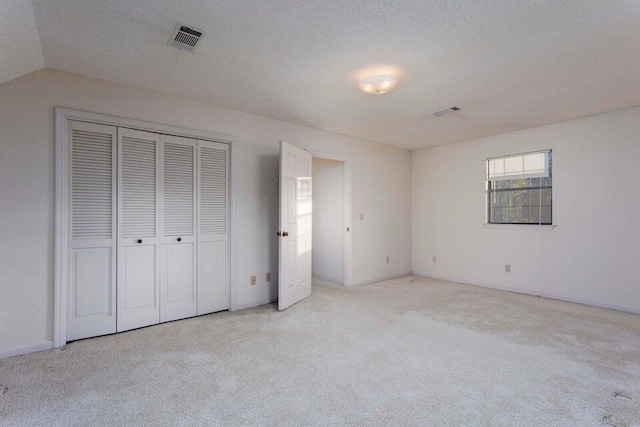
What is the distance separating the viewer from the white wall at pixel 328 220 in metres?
5.12

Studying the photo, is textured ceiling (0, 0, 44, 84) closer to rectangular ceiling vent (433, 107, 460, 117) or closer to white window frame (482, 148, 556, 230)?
rectangular ceiling vent (433, 107, 460, 117)

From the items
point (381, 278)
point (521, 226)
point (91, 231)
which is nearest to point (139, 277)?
point (91, 231)

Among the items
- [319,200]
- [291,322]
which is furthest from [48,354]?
[319,200]

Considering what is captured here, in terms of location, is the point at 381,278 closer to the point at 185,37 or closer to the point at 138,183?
the point at 138,183

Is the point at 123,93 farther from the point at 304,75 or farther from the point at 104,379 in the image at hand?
the point at 104,379

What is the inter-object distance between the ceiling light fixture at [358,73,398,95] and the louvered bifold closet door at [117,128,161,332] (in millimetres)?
2171

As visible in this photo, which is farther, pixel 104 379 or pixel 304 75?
pixel 304 75

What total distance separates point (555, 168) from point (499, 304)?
2.02 m

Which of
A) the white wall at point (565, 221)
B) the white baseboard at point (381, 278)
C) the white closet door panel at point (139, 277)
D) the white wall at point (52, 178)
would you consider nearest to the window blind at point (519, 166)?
the white wall at point (565, 221)

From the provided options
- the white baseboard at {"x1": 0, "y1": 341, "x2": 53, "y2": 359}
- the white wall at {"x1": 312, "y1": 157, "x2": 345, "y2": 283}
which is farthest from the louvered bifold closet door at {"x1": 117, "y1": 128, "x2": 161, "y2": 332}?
the white wall at {"x1": 312, "y1": 157, "x2": 345, "y2": 283}

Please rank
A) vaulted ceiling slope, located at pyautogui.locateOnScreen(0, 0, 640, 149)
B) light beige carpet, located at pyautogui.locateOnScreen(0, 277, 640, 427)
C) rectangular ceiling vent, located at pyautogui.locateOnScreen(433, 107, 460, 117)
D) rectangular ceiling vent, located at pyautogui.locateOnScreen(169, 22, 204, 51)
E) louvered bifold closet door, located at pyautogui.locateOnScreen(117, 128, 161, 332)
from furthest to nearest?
rectangular ceiling vent, located at pyautogui.locateOnScreen(433, 107, 460, 117) < louvered bifold closet door, located at pyautogui.locateOnScreen(117, 128, 161, 332) < rectangular ceiling vent, located at pyautogui.locateOnScreen(169, 22, 204, 51) < vaulted ceiling slope, located at pyautogui.locateOnScreen(0, 0, 640, 149) < light beige carpet, located at pyautogui.locateOnScreen(0, 277, 640, 427)

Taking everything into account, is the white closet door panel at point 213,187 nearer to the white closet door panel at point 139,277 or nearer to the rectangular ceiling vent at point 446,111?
the white closet door panel at point 139,277

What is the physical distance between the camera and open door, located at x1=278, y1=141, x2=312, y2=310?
3.67 meters

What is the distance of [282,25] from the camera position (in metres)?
2.05
